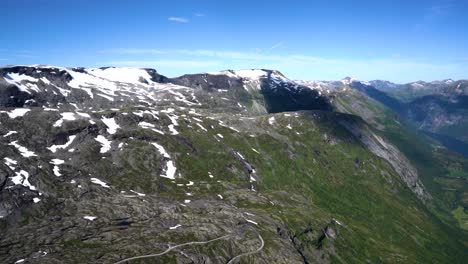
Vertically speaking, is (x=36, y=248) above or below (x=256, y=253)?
above

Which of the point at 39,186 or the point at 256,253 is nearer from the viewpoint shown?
the point at 256,253

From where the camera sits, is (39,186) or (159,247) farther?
(39,186)

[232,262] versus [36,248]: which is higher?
[36,248]

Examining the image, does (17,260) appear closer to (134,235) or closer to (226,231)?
(134,235)

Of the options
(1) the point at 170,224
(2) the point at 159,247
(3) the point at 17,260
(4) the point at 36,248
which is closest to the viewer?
(3) the point at 17,260

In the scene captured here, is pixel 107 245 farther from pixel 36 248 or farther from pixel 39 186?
pixel 39 186

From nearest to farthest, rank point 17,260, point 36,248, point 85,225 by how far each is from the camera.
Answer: point 17,260 → point 36,248 → point 85,225

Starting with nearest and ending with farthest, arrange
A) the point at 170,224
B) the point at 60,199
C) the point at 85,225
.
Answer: the point at 85,225 → the point at 170,224 → the point at 60,199

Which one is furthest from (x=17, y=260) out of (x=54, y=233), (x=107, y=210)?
(x=107, y=210)

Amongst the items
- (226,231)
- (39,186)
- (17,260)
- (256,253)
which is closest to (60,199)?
(39,186)
